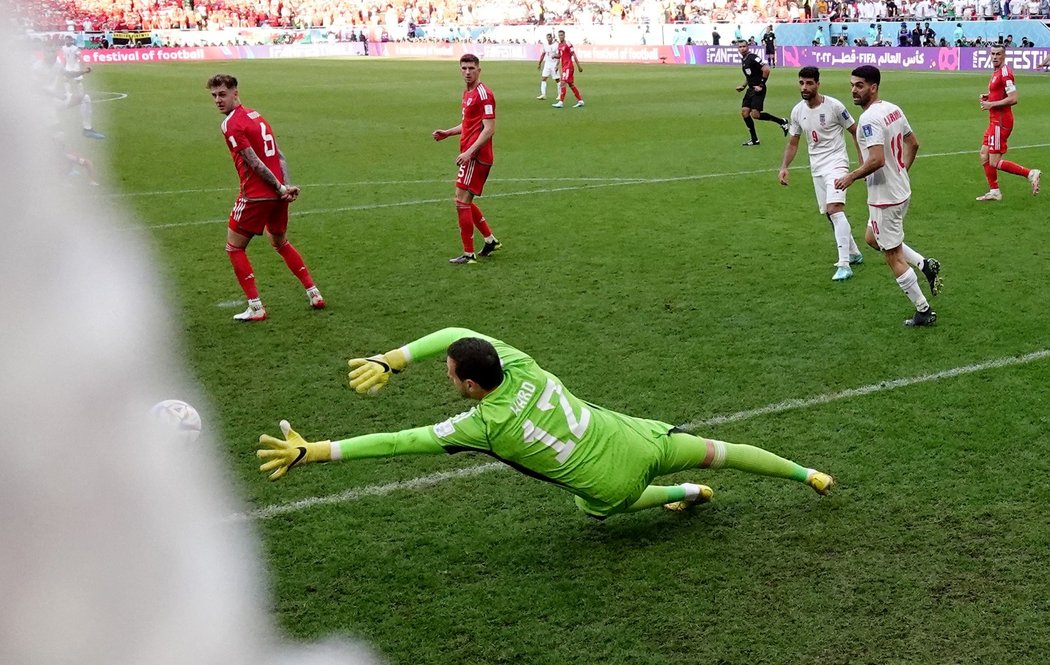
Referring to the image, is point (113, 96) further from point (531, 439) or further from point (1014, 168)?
point (531, 439)

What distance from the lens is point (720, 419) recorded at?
23.9 ft

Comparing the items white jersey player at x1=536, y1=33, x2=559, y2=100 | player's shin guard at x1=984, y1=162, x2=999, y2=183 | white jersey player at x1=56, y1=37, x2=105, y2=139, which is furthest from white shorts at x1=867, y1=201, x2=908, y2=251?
white jersey player at x1=536, y1=33, x2=559, y2=100

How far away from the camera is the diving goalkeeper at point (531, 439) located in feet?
16.5

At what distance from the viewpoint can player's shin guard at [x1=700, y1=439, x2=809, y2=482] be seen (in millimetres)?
5754

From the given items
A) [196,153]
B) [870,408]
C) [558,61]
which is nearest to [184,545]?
[870,408]

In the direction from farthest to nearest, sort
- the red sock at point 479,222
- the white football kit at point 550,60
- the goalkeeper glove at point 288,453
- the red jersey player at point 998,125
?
the white football kit at point 550,60
the red jersey player at point 998,125
the red sock at point 479,222
the goalkeeper glove at point 288,453

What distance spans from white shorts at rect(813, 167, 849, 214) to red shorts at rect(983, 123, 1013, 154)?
4.48 meters

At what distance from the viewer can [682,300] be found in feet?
33.5

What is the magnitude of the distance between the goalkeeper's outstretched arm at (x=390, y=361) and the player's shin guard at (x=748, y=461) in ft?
4.55

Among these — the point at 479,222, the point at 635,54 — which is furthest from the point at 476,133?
the point at 635,54

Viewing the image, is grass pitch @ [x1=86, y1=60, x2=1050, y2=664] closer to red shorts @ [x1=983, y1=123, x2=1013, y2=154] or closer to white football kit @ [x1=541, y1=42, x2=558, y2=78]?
red shorts @ [x1=983, y1=123, x2=1013, y2=154]

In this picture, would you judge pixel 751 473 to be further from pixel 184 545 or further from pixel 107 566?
pixel 107 566

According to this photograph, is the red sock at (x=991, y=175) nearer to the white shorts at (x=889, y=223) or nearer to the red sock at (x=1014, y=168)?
the red sock at (x=1014, y=168)

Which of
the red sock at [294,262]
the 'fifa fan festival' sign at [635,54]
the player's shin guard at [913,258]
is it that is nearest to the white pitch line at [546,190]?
the red sock at [294,262]
